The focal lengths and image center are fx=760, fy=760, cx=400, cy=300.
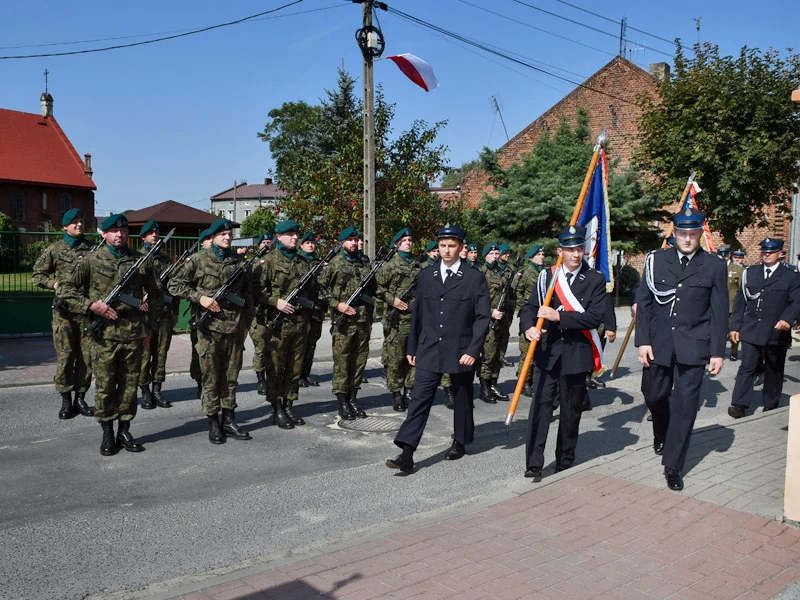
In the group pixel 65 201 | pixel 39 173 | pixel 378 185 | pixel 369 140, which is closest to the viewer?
pixel 369 140

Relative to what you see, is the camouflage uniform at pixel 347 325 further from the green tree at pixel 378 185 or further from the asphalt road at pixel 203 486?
the green tree at pixel 378 185

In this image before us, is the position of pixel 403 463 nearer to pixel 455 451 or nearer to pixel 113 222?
pixel 455 451

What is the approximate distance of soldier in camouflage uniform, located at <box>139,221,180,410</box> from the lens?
28.2 feet

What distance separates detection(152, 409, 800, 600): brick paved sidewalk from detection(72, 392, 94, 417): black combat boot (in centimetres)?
476

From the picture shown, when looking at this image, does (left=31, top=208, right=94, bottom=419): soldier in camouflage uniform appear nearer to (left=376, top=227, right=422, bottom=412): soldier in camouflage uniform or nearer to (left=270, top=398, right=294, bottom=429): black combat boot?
(left=270, top=398, right=294, bottom=429): black combat boot

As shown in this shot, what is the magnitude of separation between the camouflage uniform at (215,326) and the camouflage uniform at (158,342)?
146cm

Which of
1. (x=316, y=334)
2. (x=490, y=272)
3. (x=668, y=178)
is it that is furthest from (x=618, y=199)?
(x=316, y=334)

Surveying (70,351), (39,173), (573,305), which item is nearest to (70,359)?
(70,351)

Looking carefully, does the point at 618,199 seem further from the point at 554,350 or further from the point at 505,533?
the point at 505,533

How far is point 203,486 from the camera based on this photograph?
5809 millimetres

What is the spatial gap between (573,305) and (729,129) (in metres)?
16.6

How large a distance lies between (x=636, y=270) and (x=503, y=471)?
24.9 metres

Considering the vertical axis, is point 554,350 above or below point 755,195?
below

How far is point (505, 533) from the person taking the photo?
4.68 metres
